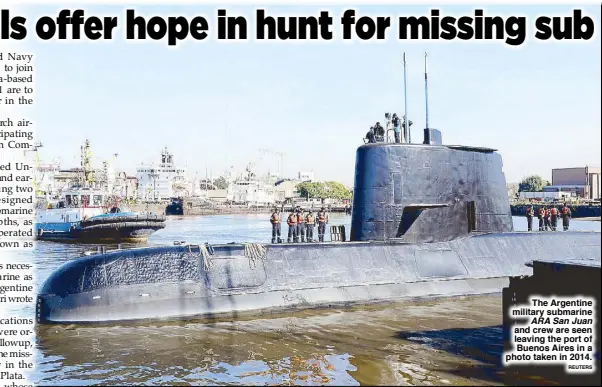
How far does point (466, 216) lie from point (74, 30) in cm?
1036

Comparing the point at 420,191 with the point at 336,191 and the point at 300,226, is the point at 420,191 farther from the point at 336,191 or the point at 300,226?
the point at 336,191

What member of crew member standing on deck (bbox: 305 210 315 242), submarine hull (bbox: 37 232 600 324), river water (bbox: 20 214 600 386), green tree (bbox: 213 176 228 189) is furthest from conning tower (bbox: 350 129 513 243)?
green tree (bbox: 213 176 228 189)

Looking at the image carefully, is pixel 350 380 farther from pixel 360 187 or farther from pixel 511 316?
pixel 360 187

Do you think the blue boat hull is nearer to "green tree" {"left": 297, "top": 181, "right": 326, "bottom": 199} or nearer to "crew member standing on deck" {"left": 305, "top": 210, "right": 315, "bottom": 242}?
"crew member standing on deck" {"left": 305, "top": 210, "right": 315, "bottom": 242}

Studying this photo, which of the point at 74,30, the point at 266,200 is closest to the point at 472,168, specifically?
the point at 74,30

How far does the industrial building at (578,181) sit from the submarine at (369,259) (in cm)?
7259

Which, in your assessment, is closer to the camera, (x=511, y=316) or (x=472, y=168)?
(x=511, y=316)

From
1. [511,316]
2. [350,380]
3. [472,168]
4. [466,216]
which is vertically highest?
[472,168]

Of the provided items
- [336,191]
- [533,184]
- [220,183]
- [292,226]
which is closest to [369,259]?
[292,226]

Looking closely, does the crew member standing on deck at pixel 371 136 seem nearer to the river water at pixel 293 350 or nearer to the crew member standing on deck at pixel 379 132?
the crew member standing on deck at pixel 379 132

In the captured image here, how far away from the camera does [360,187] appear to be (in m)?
14.5

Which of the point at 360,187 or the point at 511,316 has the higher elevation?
the point at 360,187

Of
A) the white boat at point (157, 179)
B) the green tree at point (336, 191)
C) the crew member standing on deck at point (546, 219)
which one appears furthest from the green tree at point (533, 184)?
the crew member standing on deck at point (546, 219)

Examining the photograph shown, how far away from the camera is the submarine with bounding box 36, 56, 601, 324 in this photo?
12133 mm
